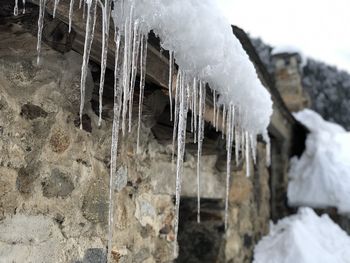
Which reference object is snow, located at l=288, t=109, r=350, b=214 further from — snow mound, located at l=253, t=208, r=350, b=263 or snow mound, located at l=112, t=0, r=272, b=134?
snow mound, located at l=112, t=0, r=272, b=134

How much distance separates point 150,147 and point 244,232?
5.22ft

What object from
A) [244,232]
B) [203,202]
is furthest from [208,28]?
[244,232]

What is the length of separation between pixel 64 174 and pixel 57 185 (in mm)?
53

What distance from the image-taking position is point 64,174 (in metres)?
1.53

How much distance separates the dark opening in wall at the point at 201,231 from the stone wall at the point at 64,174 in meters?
0.68

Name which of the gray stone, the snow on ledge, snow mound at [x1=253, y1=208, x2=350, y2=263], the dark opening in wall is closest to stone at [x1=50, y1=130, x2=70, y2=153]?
the gray stone

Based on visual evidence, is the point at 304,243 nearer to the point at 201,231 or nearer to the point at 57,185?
the point at 201,231

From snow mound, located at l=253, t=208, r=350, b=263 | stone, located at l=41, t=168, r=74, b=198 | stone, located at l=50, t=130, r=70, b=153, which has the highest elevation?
stone, located at l=50, t=130, r=70, b=153

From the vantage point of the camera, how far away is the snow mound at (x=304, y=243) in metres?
3.44

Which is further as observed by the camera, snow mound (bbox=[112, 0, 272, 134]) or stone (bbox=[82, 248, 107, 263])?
stone (bbox=[82, 248, 107, 263])

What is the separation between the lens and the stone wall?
1338 mm

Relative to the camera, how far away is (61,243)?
1484mm

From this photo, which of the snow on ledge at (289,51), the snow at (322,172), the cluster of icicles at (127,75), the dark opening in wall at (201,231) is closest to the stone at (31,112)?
the cluster of icicles at (127,75)

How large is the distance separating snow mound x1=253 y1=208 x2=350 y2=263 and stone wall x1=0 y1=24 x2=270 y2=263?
1.53 meters
